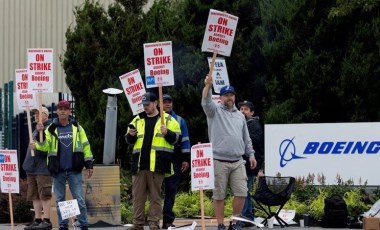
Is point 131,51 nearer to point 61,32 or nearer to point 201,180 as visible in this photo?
point 61,32

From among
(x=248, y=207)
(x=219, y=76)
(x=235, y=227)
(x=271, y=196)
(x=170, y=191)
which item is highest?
(x=219, y=76)

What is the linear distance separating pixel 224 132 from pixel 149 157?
3.51 feet

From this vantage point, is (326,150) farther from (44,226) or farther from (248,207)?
(44,226)

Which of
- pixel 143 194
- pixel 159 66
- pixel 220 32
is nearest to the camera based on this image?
pixel 143 194

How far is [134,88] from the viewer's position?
53.3ft

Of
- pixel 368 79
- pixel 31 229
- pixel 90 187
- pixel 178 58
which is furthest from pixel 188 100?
pixel 31 229

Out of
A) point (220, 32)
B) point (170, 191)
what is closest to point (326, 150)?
point (170, 191)

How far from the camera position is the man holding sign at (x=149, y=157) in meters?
14.2

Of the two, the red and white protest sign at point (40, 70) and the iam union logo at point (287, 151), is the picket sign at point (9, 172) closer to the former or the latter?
the red and white protest sign at point (40, 70)

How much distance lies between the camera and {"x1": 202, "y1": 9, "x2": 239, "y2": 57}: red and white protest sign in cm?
1441

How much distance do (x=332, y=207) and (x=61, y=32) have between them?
1710cm

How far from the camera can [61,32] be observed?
32000 millimetres

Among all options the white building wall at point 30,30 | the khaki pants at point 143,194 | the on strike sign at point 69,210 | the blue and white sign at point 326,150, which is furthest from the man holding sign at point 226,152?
the white building wall at point 30,30

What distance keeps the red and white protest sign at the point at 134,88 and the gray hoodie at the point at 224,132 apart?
7.33 feet
